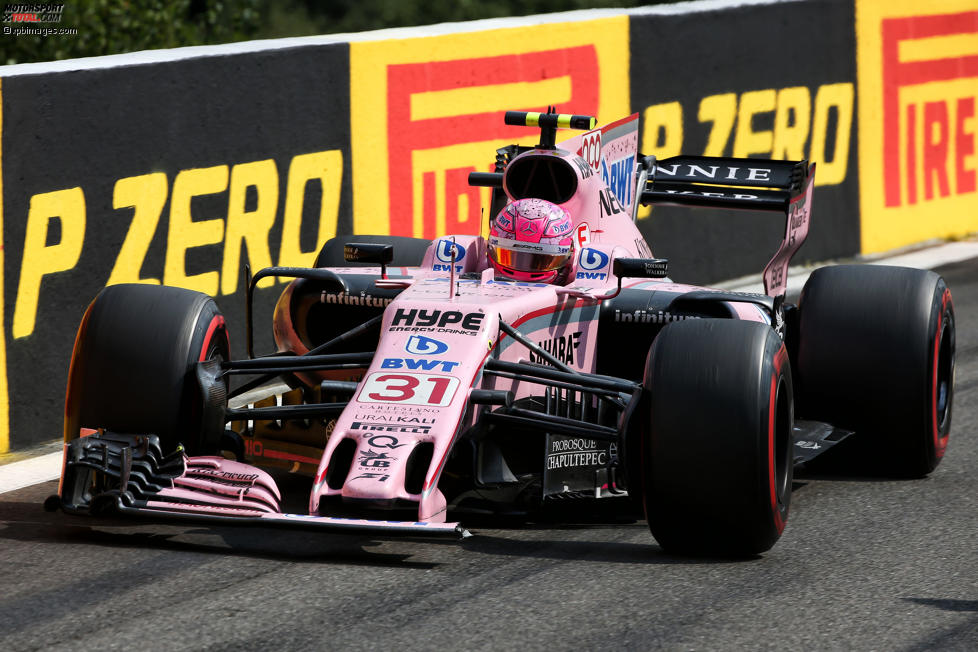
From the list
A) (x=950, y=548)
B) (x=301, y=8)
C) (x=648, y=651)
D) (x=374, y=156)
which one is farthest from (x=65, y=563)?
(x=301, y=8)

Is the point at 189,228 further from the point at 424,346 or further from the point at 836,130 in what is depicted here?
the point at 836,130

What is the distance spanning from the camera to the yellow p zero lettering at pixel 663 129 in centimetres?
1295

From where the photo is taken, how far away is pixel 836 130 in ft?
48.4

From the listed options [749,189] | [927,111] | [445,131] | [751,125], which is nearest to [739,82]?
[751,125]

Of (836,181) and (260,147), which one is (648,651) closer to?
(260,147)

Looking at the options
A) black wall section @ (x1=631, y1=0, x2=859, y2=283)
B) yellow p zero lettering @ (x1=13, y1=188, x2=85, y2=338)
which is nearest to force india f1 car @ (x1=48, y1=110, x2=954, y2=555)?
yellow p zero lettering @ (x1=13, y1=188, x2=85, y2=338)

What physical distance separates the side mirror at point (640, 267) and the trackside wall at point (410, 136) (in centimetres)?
315

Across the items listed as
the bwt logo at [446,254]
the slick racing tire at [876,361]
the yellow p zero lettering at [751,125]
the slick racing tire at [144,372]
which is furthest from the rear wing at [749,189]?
the yellow p zero lettering at [751,125]

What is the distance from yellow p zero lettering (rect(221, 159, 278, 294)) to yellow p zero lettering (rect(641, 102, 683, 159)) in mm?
3918

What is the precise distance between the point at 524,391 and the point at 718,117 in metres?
7.01

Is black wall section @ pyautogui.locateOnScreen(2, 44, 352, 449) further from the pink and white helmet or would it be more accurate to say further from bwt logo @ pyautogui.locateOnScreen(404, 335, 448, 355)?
bwt logo @ pyautogui.locateOnScreen(404, 335, 448, 355)

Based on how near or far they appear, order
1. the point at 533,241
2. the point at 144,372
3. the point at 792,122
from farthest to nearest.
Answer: the point at 792,122, the point at 533,241, the point at 144,372

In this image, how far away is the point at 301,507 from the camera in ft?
23.6

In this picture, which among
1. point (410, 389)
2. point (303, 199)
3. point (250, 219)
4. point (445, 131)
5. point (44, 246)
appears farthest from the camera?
point (445, 131)
